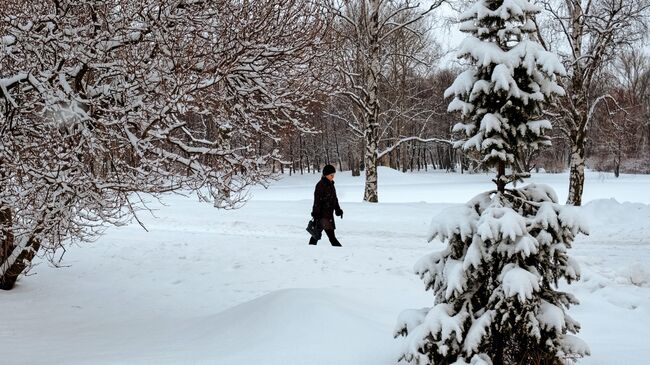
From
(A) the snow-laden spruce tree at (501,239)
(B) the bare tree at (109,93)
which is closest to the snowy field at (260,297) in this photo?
(A) the snow-laden spruce tree at (501,239)

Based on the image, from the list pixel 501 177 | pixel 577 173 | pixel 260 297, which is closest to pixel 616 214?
pixel 577 173

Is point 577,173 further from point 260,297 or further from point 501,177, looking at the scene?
point 501,177

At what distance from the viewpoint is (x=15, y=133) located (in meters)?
6.17

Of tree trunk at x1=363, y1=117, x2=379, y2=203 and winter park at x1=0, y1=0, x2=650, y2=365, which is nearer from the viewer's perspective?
winter park at x1=0, y1=0, x2=650, y2=365

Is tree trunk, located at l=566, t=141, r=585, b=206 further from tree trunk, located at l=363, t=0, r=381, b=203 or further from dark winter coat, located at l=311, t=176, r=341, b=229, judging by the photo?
dark winter coat, located at l=311, t=176, r=341, b=229

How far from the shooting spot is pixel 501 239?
12.2ft

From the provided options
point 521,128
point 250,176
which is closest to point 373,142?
point 250,176

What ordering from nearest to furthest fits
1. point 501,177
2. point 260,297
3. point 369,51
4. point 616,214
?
point 501,177, point 260,297, point 616,214, point 369,51

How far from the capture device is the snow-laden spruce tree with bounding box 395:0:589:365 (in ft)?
12.1

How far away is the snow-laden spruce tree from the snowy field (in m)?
0.85

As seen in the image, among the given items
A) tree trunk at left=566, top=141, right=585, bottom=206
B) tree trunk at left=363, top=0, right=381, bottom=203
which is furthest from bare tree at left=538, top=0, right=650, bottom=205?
tree trunk at left=363, top=0, right=381, bottom=203

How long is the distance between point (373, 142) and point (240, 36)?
12833 millimetres

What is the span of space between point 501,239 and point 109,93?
186 inches

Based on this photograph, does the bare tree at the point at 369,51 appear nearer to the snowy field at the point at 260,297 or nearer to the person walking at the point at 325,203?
the snowy field at the point at 260,297
